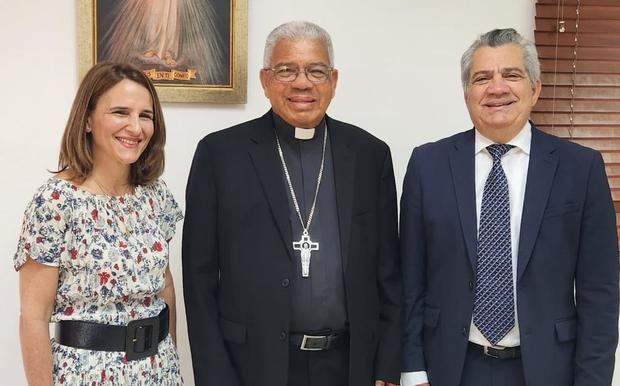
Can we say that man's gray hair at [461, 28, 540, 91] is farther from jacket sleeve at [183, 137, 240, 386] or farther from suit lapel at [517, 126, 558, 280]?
jacket sleeve at [183, 137, 240, 386]

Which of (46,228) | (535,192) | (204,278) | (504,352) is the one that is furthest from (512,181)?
(46,228)

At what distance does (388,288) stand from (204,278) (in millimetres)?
560

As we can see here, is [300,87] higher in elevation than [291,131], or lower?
higher

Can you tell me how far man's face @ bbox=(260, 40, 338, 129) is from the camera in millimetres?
1769

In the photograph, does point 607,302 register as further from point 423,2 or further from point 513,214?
point 423,2

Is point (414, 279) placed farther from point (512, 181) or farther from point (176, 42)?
point (176, 42)

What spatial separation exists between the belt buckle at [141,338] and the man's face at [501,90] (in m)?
1.10

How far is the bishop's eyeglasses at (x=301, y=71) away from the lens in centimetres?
178

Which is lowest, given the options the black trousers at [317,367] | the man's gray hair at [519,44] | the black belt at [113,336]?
the black trousers at [317,367]

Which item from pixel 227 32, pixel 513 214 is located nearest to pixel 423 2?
pixel 227 32

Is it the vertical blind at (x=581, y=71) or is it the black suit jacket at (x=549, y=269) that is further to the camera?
the vertical blind at (x=581, y=71)

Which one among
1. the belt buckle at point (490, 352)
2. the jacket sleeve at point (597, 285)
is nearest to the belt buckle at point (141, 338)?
the belt buckle at point (490, 352)

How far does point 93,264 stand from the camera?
Answer: 5.31 ft

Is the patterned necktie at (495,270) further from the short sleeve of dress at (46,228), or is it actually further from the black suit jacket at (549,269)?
the short sleeve of dress at (46,228)
